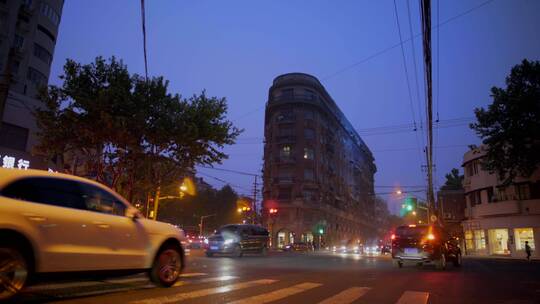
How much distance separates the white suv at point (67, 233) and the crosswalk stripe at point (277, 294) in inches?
70.1

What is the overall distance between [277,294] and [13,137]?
30.0 m

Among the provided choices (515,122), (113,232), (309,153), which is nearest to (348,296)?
(113,232)

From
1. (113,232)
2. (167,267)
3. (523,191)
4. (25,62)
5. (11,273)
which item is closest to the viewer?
(11,273)

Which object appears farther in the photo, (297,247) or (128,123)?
(297,247)

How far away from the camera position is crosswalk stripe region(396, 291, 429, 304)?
6.77 m

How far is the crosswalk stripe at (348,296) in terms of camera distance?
21.9 feet

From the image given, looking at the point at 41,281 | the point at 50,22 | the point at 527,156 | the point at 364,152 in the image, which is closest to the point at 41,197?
the point at 41,281

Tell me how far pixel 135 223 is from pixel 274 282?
3.71 metres

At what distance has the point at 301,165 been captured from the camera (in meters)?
65.1

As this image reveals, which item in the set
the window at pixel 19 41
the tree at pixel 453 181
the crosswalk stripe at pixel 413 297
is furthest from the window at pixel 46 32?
the tree at pixel 453 181

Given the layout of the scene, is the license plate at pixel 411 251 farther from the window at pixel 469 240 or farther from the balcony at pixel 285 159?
the balcony at pixel 285 159

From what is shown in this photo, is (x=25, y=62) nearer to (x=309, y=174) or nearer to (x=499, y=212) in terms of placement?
(x=309, y=174)

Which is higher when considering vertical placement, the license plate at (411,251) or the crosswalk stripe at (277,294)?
the license plate at (411,251)

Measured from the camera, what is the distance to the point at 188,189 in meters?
29.6
